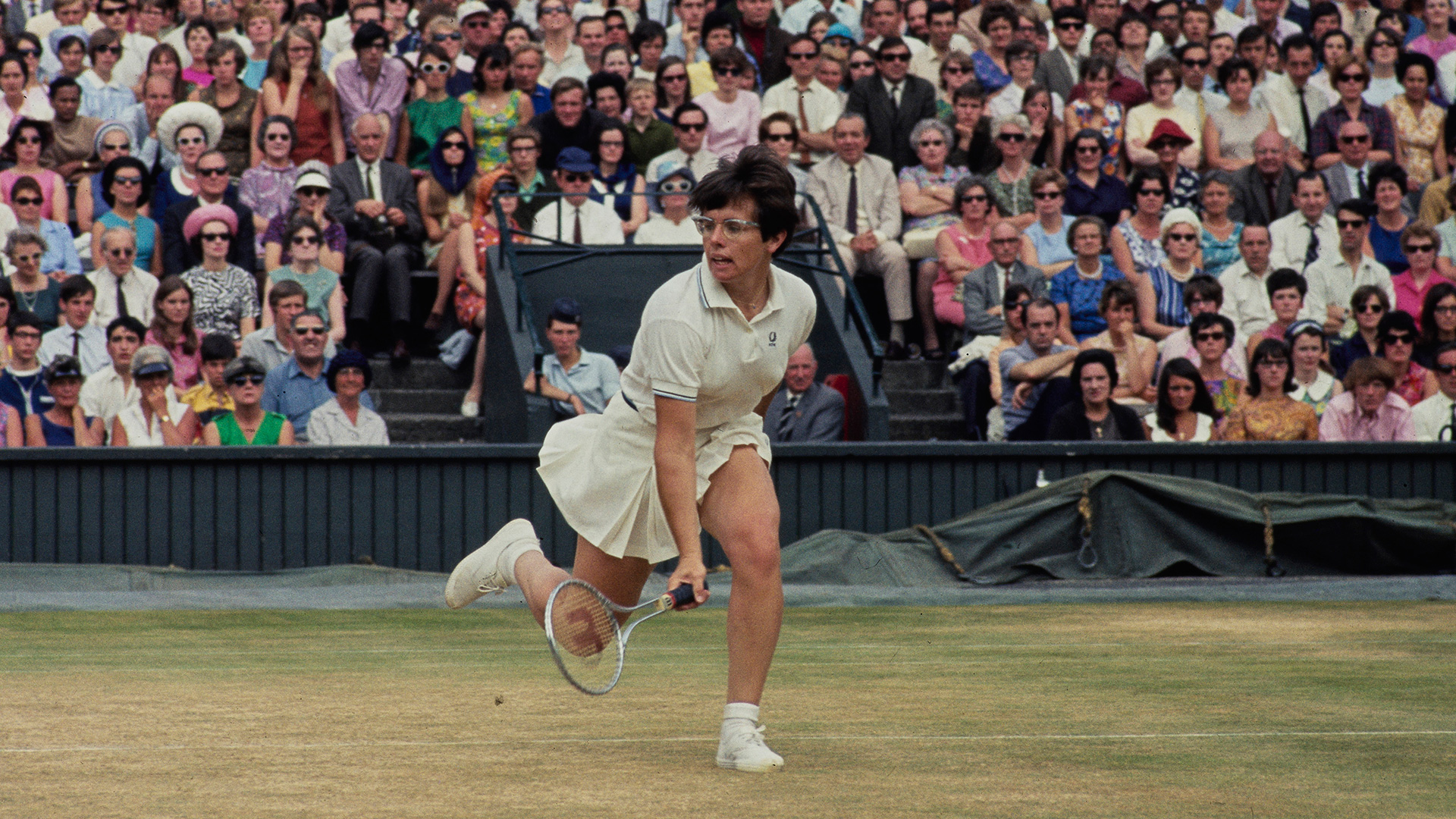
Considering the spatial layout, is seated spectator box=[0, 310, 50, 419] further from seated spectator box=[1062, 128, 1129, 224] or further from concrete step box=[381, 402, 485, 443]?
seated spectator box=[1062, 128, 1129, 224]

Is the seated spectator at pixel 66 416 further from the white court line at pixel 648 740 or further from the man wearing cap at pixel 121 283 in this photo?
the white court line at pixel 648 740

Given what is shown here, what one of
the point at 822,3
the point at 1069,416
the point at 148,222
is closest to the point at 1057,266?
the point at 1069,416

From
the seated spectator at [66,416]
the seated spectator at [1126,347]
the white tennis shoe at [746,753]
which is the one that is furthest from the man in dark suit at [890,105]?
the white tennis shoe at [746,753]

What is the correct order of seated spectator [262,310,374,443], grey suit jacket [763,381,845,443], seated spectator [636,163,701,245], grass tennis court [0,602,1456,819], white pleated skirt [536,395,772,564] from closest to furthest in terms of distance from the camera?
grass tennis court [0,602,1456,819] → white pleated skirt [536,395,772,564] → seated spectator [262,310,374,443] → grey suit jacket [763,381,845,443] → seated spectator [636,163,701,245]

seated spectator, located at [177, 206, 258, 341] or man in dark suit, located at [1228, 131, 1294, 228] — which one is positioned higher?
man in dark suit, located at [1228, 131, 1294, 228]

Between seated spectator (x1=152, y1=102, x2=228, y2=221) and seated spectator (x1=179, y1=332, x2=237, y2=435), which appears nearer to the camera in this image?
seated spectator (x1=179, y1=332, x2=237, y2=435)

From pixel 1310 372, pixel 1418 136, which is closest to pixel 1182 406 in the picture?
pixel 1310 372

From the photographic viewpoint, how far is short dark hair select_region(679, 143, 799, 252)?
427cm

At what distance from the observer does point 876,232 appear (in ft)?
39.5

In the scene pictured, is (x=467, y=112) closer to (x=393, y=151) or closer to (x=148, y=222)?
(x=393, y=151)

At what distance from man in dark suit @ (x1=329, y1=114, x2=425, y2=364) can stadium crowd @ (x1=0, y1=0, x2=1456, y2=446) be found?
0.02 metres

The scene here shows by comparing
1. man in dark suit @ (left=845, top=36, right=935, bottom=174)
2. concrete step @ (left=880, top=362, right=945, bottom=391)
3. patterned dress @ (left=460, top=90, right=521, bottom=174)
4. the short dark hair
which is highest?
man in dark suit @ (left=845, top=36, right=935, bottom=174)

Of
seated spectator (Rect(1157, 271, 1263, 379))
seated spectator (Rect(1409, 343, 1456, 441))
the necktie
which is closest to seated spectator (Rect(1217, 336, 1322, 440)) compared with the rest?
seated spectator (Rect(1157, 271, 1263, 379))

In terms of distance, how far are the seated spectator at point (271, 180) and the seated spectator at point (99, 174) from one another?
0.89m
